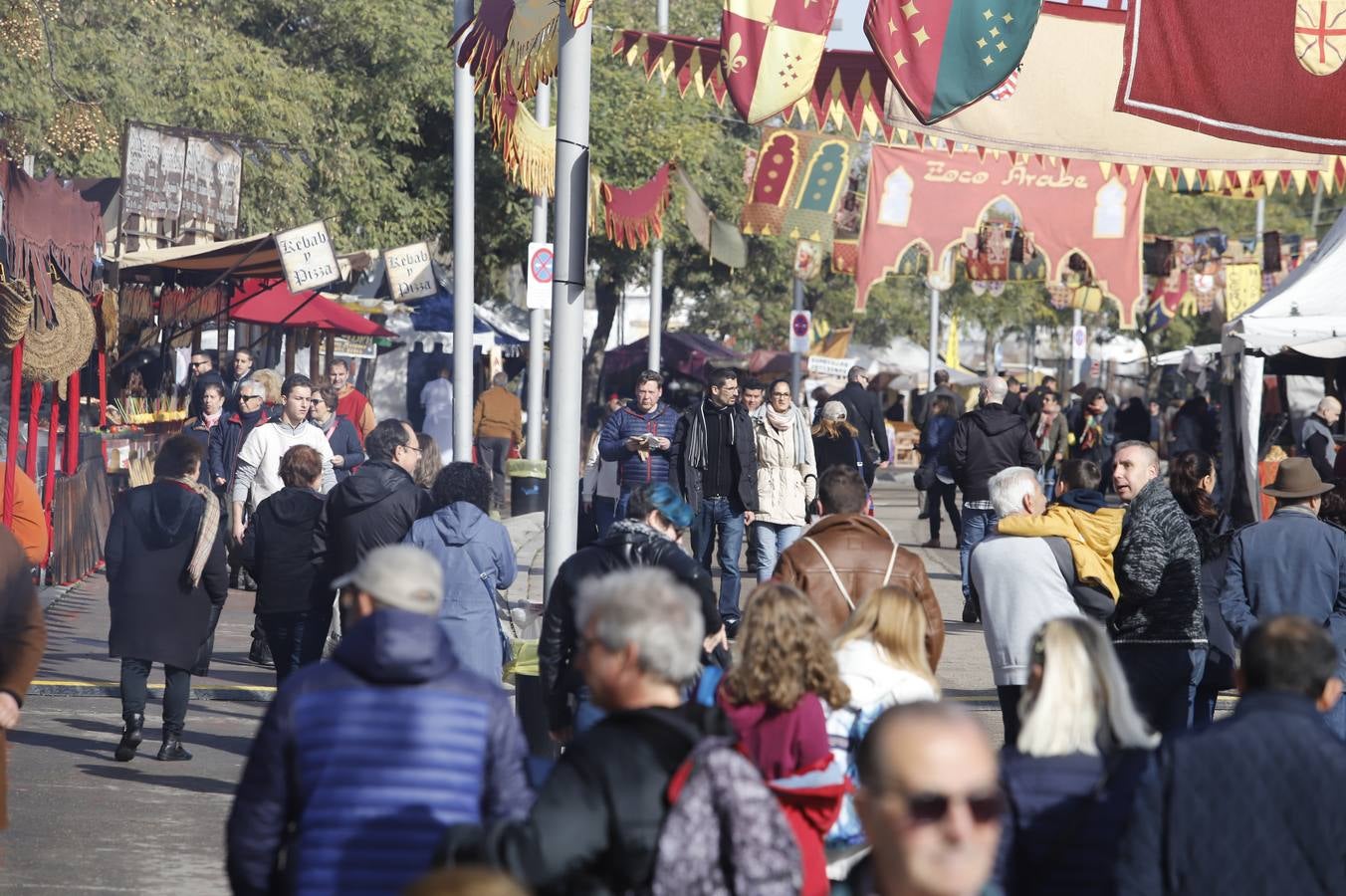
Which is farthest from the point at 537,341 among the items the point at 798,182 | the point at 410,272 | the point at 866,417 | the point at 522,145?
the point at 522,145

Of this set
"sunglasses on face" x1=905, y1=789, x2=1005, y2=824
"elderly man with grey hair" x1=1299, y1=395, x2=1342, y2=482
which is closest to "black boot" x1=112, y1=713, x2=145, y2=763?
"sunglasses on face" x1=905, y1=789, x2=1005, y2=824

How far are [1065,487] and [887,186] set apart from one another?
11681 millimetres

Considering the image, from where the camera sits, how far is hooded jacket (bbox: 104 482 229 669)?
8836mm

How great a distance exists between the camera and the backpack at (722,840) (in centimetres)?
350

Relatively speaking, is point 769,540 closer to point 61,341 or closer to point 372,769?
point 61,341

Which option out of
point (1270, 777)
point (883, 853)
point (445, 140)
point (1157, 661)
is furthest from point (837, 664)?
point (445, 140)

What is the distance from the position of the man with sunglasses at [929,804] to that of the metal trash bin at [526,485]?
1694cm

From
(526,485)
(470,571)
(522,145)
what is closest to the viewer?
(470,571)

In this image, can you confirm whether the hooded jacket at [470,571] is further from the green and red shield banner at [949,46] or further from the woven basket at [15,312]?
the woven basket at [15,312]

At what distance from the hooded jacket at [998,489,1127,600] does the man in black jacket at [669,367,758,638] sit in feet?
18.2

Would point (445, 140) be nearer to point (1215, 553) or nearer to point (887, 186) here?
point (887, 186)

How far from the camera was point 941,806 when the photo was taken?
3150 millimetres

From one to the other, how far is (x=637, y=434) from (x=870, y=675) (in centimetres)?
783

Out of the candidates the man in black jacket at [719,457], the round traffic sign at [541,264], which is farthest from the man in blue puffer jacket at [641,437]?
the round traffic sign at [541,264]
